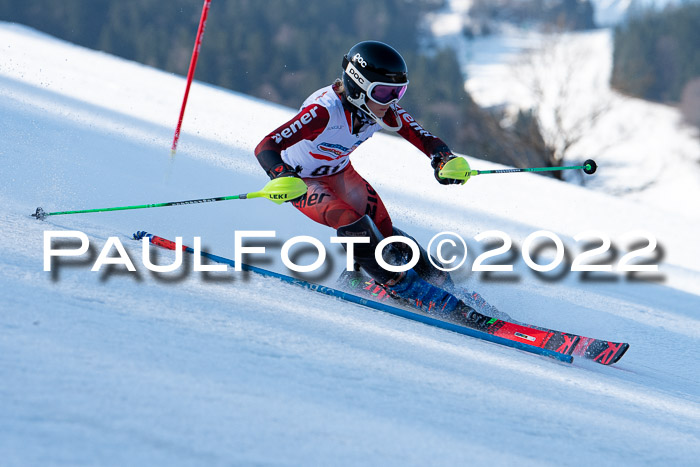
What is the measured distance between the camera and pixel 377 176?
25.7 feet

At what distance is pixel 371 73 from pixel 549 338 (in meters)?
1.59

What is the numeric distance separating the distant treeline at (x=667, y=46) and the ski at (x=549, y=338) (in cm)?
5450

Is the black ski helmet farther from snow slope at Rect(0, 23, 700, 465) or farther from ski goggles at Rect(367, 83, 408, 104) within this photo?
snow slope at Rect(0, 23, 700, 465)

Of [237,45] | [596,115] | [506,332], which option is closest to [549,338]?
[506,332]

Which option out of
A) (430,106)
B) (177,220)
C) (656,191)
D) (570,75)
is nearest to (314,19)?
(430,106)

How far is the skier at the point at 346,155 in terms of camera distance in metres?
3.61

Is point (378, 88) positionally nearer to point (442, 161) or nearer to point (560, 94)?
point (442, 161)

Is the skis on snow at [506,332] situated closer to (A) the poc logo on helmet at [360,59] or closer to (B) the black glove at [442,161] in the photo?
(B) the black glove at [442,161]

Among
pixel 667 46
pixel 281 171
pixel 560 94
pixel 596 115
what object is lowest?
pixel 281 171

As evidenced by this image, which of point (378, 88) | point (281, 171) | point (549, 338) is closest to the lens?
point (281, 171)

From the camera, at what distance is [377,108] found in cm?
376

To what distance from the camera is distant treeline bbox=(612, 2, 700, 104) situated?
55.0 meters

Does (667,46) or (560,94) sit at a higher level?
(667,46)

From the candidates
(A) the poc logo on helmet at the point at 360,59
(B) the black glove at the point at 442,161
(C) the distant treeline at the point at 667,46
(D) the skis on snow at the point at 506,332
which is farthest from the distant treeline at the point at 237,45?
(D) the skis on snow at the point at 506,332
